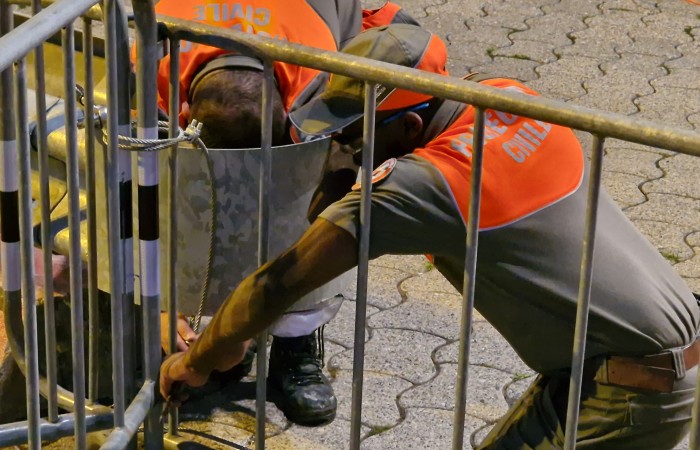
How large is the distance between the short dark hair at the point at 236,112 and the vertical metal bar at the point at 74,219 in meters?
0.59

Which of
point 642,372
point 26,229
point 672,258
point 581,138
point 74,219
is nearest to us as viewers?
point 26,229

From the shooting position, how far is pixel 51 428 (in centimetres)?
269

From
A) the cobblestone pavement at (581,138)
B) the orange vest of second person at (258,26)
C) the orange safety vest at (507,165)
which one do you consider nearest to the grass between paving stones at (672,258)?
the cobblestone pavement at (581,138)

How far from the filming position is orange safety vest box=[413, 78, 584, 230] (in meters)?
2.29

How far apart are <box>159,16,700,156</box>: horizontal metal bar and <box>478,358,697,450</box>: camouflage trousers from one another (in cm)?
64

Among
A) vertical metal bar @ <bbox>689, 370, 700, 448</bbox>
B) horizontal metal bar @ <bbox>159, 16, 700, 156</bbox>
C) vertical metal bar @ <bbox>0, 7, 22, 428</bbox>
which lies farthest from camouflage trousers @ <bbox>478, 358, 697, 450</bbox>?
vertical metal bar @ <bbox>0, 7, 22, 428</bbox>

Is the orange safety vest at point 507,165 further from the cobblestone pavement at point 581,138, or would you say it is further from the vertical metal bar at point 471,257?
the cobblestone pavement at point 581,138

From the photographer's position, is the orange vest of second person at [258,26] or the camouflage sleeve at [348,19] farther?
the camouflage sleeve at [348,19]

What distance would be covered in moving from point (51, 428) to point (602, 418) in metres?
1.19

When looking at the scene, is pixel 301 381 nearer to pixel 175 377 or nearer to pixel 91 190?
pixel 175 377

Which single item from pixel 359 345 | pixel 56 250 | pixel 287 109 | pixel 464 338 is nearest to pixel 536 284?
pixel 464 338

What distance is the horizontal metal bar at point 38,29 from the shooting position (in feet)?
6.52

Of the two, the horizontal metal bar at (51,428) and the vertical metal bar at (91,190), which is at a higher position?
the vertical metal bar at (91,190)

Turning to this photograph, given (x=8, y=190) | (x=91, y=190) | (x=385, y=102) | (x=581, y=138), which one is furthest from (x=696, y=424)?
(x=581, y=138)
